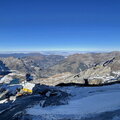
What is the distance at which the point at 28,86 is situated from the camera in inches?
3388

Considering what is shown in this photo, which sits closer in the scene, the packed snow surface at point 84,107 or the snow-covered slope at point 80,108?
the snow-covered slope at point 80,108

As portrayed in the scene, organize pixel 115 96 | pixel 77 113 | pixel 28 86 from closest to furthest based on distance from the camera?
pixel 77 113, pixel 115 96, pixel 28 86

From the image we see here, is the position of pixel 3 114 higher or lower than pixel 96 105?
lower

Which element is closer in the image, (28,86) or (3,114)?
(3,114)

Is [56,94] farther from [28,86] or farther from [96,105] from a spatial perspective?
[28,86]

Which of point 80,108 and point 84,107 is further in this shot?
point 84,107

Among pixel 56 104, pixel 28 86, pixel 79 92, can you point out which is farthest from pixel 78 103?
pixel 28 86

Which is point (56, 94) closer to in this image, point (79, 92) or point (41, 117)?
point (79, 92)

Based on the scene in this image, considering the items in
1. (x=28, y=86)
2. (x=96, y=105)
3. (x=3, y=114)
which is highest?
(x=96, y=105)

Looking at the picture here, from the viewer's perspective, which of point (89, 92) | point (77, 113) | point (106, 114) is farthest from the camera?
point (89, 92)

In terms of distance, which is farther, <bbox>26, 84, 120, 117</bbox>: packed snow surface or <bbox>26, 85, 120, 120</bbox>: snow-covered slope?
<bbox>26, 84, 120, 117</bbox>: packed snow surface

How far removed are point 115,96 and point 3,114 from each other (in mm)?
15243

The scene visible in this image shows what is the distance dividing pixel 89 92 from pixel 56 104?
7.92 metres

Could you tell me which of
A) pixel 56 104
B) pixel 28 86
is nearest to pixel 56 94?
pixel 56 104
